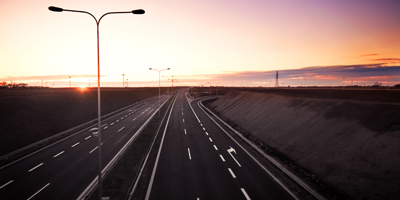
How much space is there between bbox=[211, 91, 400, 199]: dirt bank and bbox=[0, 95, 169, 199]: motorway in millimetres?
18429

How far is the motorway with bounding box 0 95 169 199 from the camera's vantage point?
43.5 feet

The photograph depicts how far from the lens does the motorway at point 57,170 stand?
43.5ft

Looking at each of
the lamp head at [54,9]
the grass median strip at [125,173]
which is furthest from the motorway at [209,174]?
the lamp head at [54,9]

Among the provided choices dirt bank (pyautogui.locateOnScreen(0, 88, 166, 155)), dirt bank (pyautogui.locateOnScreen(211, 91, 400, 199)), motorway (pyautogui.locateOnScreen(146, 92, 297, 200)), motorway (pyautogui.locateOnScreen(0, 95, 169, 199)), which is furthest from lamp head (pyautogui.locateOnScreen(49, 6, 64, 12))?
dirt bank (pyautogui.locateOnScreen(211, 91, 400, 199))

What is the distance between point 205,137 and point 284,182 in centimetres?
1410

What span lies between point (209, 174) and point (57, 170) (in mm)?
13333

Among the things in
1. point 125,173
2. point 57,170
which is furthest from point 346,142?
point 57,170

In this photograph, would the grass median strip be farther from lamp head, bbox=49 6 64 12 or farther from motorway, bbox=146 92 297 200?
lamp head, bbox=49 6 64 12

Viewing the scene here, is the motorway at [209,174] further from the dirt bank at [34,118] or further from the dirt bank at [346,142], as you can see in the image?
the dirt bank at [34,118]

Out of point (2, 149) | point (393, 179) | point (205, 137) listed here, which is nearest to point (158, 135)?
point (205, 137)

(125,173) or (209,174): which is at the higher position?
(125,173)

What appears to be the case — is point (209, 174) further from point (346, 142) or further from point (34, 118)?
point (34, 118)

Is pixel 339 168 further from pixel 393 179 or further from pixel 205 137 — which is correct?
pixel 205 137

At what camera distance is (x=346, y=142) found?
16.5 meters
